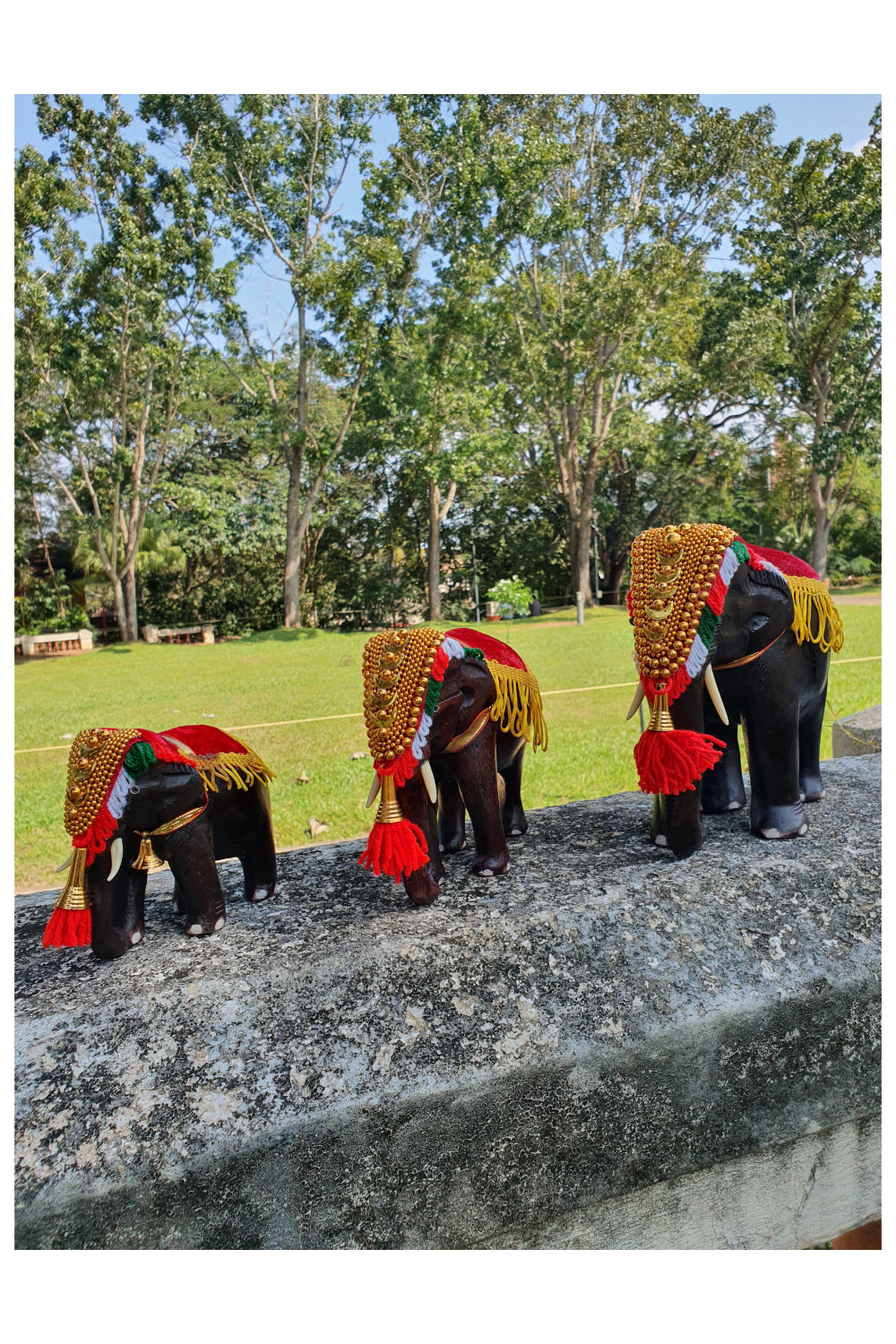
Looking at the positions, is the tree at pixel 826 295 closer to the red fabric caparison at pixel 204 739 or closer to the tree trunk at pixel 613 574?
the tree trunk at pixel 613 574

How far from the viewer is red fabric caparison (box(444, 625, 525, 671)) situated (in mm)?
1795

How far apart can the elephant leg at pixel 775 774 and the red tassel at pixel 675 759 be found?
21 centimetres

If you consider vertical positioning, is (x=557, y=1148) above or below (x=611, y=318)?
below

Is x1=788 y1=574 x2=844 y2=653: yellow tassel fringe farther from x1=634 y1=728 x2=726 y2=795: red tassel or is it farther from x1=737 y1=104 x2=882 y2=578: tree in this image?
x1=737 y1=104 x2=882 y2=578: tree

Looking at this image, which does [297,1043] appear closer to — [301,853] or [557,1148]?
[557,1148]

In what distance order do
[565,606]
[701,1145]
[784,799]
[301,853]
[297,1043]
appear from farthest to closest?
1. [565,606]
2. [301,853]
3. [784,799]
4. [701,1145]
5. [297,1043]

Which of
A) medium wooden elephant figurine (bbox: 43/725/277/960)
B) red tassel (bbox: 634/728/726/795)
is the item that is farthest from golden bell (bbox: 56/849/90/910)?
red tassel (bbox: 634/728/726/795)

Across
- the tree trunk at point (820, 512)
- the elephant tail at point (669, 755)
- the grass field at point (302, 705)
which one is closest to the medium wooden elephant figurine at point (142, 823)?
the elephant tail at point (669, 755)

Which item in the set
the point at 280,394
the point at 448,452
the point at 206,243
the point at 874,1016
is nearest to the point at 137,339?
the point at 206,243

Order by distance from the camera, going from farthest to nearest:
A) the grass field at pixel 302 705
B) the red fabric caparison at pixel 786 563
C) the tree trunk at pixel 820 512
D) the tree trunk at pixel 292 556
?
the tree trunk at pixel 820 512 → the tree trunk at pixel 292 556 → the grass field at pixel 302 705 → the red fabric caparison at pixel 786 563

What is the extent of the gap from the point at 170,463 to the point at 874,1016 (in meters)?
7.92

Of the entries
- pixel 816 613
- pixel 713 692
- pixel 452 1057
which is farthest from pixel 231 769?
pixel 816 613

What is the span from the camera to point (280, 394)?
8.16 metres

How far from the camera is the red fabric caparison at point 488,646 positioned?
1.79 metres
